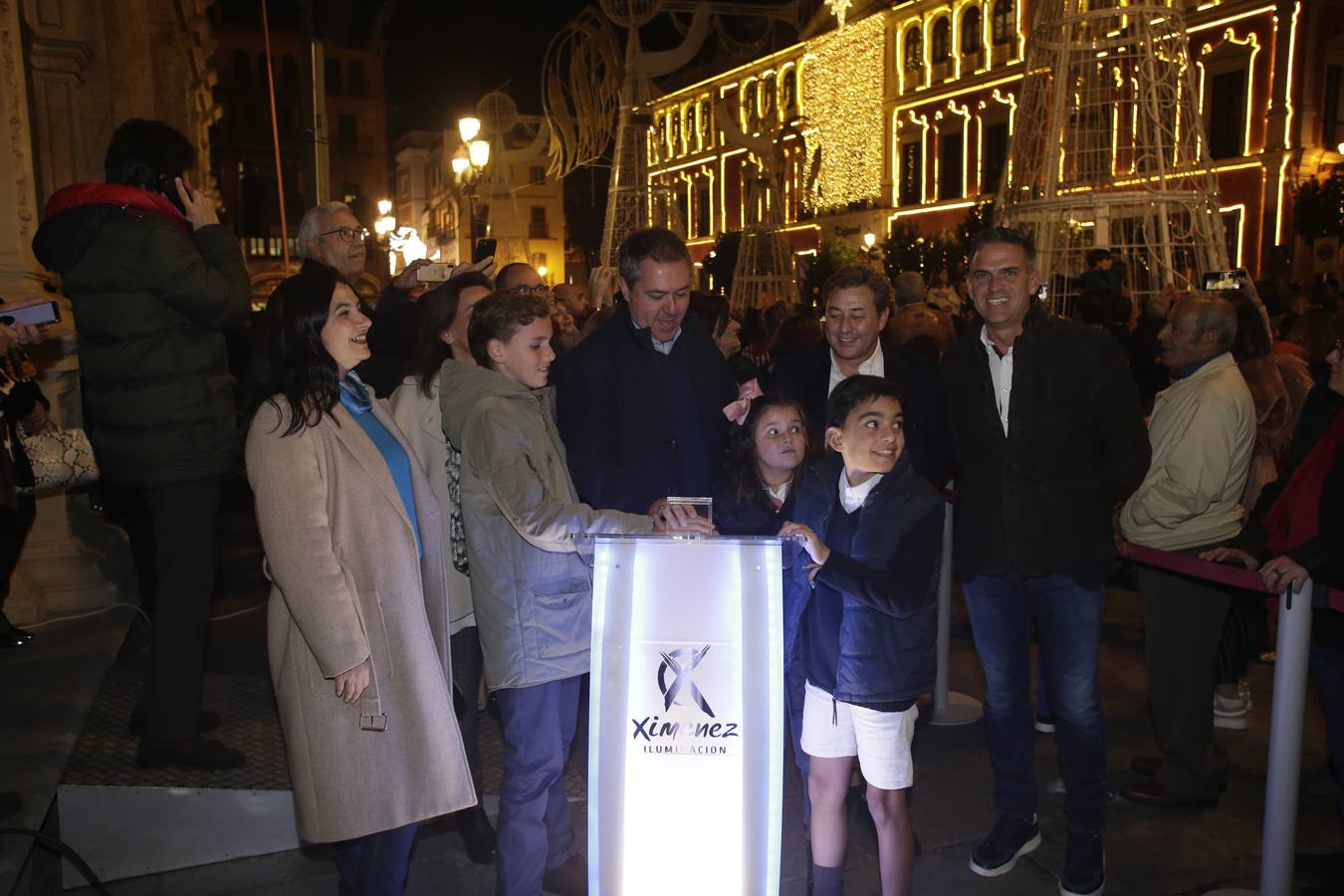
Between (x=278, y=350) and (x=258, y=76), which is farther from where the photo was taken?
(x=258, y=76)

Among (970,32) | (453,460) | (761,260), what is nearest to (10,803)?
(453,460)

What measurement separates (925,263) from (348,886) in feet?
106

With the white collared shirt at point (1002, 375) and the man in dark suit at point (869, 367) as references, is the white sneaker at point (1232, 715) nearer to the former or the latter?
the man in dark suit at point (869, 367)

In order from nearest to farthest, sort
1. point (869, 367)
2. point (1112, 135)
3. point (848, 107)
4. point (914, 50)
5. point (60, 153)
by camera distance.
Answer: point (869, 367) < point (60, 153) < point (1112, 135) < point (914, 50) < point (848, 107)

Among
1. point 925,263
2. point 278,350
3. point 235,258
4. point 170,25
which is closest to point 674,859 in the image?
point 278,350

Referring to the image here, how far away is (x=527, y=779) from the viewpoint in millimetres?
3172

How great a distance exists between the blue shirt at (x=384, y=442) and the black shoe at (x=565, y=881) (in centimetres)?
130

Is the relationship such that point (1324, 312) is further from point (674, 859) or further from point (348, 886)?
point (348, 886)

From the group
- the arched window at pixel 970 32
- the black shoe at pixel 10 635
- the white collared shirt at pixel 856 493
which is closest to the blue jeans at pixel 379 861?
the white collared shirt at pixel 856 493

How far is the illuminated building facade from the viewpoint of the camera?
90.3 feet

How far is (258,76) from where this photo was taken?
2719 inches

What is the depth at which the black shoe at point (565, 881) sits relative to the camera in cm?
351

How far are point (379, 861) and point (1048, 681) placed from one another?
7.56 feet

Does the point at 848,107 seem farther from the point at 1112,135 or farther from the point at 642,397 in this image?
the point at 642,397
